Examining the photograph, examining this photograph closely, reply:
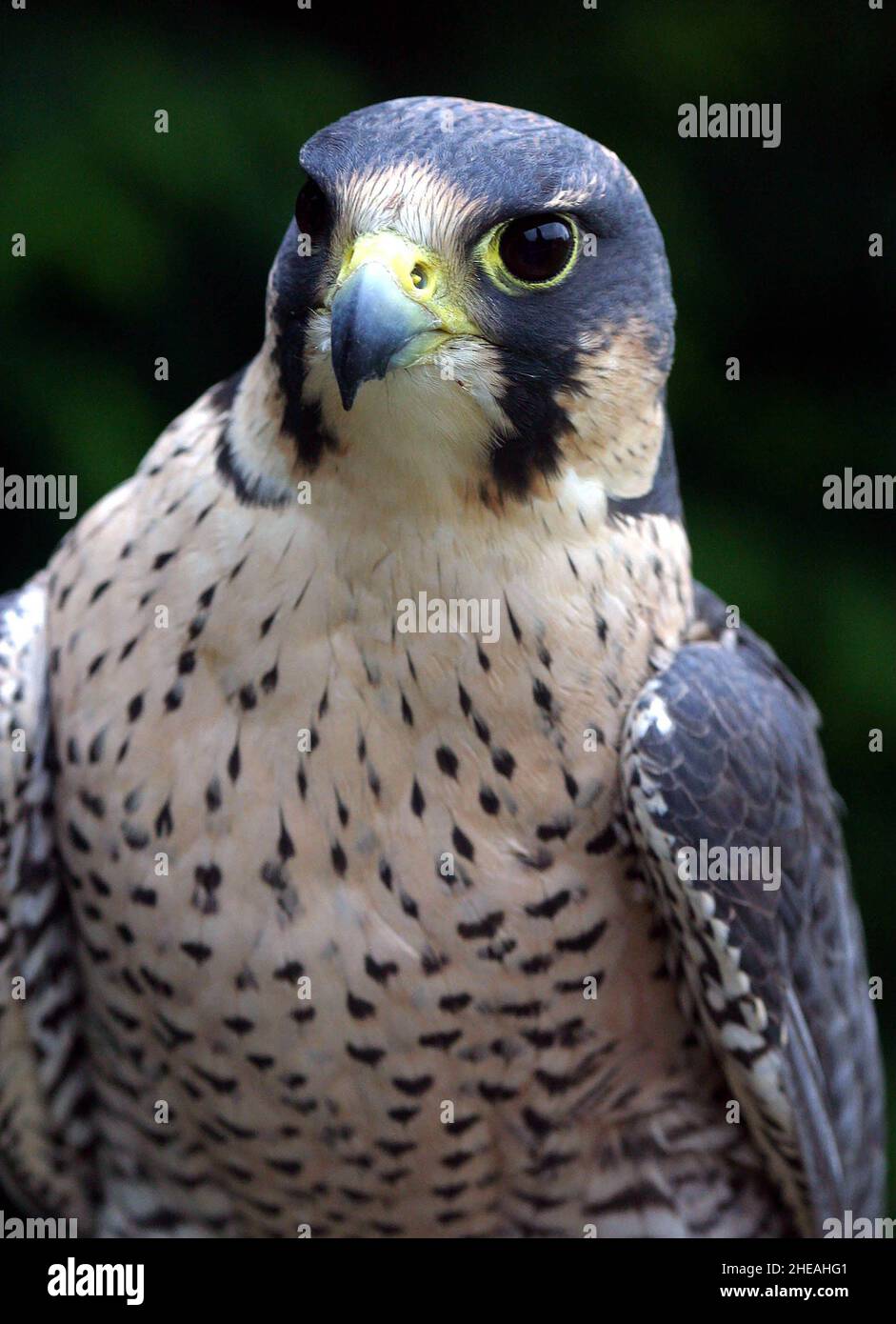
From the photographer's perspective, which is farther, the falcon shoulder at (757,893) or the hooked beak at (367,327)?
the falcon shoulder at (757,893)

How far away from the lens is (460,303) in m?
1.90

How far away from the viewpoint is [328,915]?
7.13 feet

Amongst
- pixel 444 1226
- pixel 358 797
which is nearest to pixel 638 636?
pixel 358 797

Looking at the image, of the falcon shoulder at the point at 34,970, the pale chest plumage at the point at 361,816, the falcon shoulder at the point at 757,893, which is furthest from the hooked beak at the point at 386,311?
the falcon shoulder at the point at 34,970

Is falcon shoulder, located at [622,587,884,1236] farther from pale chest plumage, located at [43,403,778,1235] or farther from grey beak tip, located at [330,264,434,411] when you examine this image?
grey beak tip, located at [330,264,434,411]

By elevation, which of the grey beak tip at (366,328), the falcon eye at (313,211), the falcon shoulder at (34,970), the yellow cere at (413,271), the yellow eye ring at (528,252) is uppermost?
the falcon eye at (313,211)

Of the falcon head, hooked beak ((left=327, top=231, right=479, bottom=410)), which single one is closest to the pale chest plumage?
the falcon head

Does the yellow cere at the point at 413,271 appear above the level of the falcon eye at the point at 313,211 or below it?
below

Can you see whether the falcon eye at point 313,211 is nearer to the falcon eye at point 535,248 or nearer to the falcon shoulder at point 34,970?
the falcon eye at point 535,248

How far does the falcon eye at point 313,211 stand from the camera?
191cm

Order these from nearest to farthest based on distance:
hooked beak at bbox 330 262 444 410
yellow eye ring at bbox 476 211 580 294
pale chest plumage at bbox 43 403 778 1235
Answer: hooked beak at bbox 330 262 444 410 → yellow eye ring at bbox 476 211 580 294 → pale chest plumage at bbox 43 403 778 1235

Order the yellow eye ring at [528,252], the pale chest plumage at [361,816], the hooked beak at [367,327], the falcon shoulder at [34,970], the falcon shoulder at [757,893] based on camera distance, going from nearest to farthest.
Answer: the hooked beak at [367,327] < the yellow eye ring at [528,252] < the pale chest plumage at [361,816] < the falcon shoulder at [757,893] < the falcon shoulder at [34,970]

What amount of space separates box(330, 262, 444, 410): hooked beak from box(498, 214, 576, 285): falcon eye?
0.19 m

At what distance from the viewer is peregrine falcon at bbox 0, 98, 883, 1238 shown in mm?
1943
